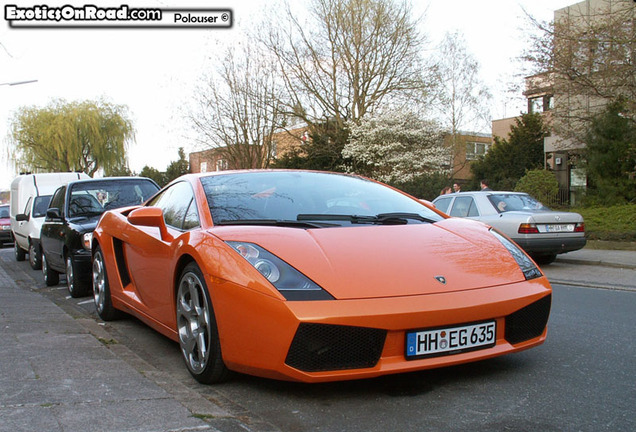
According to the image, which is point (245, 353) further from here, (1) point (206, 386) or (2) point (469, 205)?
(2) point (469, 205)

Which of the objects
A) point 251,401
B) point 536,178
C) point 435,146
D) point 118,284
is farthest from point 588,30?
point 435,146

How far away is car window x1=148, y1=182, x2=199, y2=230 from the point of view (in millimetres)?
4242

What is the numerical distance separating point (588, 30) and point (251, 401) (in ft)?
55.8

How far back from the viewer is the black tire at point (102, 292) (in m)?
5.78

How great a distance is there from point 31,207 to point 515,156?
27.8 metres

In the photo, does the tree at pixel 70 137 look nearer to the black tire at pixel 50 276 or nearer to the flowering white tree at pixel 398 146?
the flowering white tree at pixel 398 146

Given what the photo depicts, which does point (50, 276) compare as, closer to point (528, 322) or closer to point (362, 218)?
point (362, 218)

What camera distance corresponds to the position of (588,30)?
1708 cm

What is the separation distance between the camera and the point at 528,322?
3525 mm

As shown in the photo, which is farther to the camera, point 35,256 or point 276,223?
point 35,256

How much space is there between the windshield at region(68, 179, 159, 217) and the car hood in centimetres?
624

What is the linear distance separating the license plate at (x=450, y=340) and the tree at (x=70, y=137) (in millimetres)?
50472

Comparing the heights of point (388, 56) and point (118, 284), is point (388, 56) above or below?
above

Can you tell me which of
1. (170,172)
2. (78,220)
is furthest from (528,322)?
(170,172)
